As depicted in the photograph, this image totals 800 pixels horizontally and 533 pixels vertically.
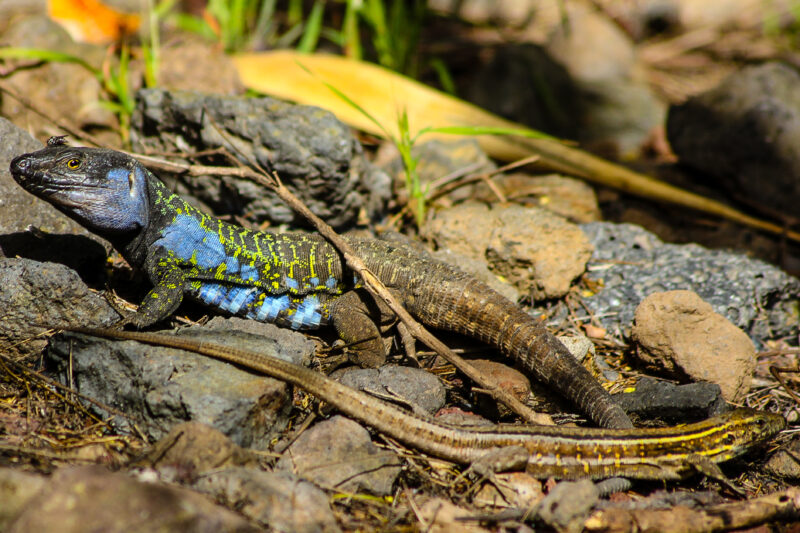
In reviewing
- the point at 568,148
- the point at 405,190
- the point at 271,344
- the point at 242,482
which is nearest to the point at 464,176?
the point at 405,190

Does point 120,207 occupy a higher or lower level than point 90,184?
lower

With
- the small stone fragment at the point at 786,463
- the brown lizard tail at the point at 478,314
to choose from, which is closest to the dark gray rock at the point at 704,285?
the brown lizard tail at the point at 478,314

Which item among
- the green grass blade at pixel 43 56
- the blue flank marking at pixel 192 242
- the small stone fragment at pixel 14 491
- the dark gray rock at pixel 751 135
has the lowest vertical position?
the small stone fragment at pixel 14 491

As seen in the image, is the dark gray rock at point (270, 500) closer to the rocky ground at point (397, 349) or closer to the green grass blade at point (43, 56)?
the rocky ground at point (397, 349)

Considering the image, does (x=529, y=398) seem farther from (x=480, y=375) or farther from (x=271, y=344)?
(x=271, y=344)

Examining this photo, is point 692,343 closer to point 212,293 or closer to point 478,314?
point 478,314

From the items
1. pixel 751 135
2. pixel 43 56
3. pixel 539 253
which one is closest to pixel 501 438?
pixel 539 253
